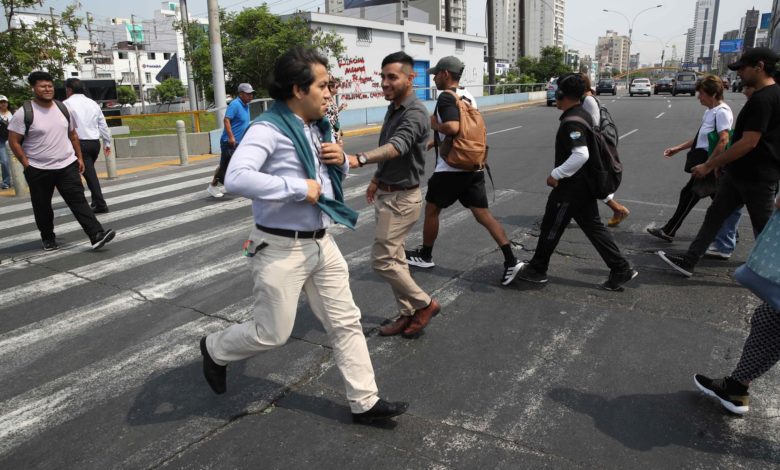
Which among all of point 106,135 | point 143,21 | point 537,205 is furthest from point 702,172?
point 143,21

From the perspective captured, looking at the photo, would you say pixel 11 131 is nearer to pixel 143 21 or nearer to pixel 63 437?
pixel 63 437

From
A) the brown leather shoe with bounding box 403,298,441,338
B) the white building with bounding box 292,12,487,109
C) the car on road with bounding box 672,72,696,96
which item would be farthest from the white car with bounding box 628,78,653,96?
the brown leather shoe with bounding box 403,298,441,338

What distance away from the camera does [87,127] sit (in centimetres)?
788

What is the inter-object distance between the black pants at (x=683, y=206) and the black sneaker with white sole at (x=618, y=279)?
1.58 meters

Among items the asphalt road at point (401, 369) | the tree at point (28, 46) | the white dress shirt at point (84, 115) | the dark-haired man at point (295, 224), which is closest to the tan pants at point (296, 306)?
the dark-haired man at point (295, 224)

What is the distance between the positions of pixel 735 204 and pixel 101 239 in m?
6.12

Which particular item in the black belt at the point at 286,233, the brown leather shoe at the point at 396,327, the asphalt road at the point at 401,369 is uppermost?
the black belt at the point at 286,233

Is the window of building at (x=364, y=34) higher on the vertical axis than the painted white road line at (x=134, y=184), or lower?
higher

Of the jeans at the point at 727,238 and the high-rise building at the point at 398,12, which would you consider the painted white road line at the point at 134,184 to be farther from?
the high-rise building at the point at 398,12

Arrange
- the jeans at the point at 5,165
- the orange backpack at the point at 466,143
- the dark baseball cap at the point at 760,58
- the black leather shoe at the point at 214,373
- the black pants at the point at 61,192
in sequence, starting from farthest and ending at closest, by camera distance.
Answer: the jeans at the point at 5,165 < the black pants at the point at 61,192 < the orange backpack at the point at 466,143 < the dark baseball cap at the point at 760,58 < the black leather shoe at the point at 214,373

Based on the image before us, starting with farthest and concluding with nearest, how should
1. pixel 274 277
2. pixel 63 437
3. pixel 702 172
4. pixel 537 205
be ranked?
1. pixel 537 205
2. pixel 702 172
3. pixel 63 437
4. pixel 274 277

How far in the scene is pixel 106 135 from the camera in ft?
27.2

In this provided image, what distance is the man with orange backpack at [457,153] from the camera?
441 centimetres

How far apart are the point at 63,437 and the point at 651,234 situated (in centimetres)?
581
